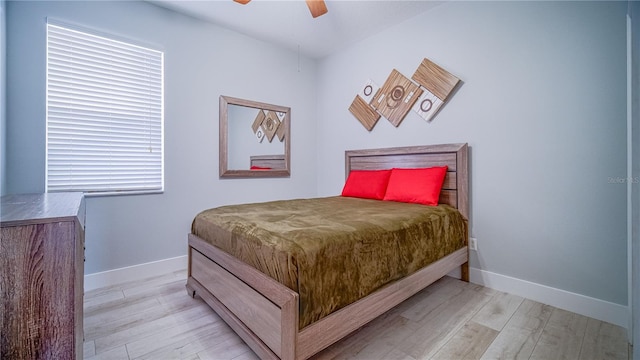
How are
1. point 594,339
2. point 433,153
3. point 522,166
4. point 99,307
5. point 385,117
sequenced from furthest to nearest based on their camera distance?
Result: point 385,117
point 433,153
point 522,166
point 99,307
point 594,339

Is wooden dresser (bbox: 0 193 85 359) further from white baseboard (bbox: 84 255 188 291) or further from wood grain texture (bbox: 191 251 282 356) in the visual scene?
white baseboard (bbox: 84 255 188 291)

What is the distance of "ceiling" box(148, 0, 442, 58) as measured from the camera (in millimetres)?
2611

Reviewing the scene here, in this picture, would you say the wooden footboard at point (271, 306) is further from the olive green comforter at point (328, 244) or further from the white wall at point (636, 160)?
the white wall at point (636, 160)

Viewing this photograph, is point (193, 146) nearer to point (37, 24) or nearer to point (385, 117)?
point (37, 24)

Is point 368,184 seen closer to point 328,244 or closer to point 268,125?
point 268,125

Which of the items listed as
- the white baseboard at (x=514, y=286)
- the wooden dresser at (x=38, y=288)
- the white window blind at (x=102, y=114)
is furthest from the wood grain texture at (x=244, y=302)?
the white window blind at (x=102, y=114)

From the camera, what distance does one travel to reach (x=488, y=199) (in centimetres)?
234

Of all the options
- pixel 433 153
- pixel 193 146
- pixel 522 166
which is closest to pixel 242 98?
pixel 193 146

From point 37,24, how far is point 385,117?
3192 mm

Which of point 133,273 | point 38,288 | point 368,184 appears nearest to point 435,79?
point 368,184

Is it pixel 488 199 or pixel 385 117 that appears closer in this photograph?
pixel 488 199

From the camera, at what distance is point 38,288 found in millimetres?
843

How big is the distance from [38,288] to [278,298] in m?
0.80

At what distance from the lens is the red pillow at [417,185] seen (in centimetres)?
241
